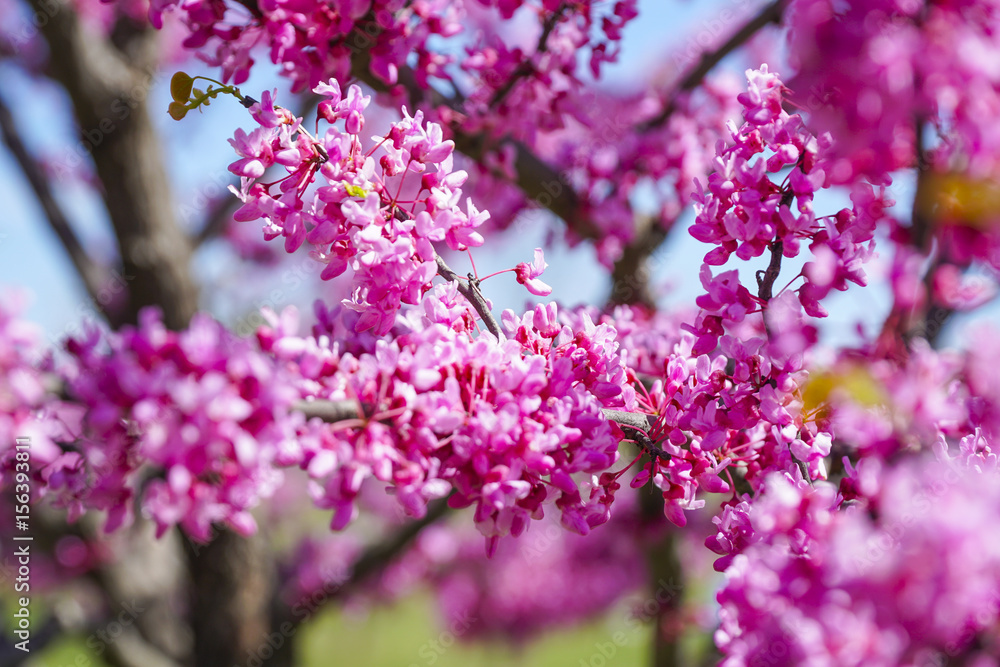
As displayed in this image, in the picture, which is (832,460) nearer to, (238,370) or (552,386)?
(552,386)

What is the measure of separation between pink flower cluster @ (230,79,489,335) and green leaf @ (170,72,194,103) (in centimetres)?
11

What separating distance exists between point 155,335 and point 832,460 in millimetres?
1355

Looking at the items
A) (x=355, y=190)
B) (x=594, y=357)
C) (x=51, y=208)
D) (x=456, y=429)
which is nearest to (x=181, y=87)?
(x=355, y=190)

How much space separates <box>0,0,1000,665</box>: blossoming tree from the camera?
2.33 feet

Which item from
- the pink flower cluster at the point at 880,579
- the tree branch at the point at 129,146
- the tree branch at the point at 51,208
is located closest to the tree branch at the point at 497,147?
the pink flower cluster at the point at 880,579

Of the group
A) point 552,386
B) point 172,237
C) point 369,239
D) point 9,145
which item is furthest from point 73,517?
point 9,145

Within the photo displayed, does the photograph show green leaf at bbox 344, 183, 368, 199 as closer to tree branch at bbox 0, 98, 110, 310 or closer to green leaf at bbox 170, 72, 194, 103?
green leaf at bbox 170, 72, 194, 103

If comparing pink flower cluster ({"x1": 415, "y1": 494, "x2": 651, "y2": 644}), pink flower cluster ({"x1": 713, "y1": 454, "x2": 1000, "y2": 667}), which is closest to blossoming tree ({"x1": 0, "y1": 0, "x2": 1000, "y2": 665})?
pink flower cluster ({"x1": 713, "y1": 454, "x2": 1000, "y2": 667})

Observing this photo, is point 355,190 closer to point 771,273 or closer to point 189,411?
point 189,411

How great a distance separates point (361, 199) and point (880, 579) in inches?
35.3

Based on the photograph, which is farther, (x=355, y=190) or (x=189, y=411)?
(x=355, y=190)

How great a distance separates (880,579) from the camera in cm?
68

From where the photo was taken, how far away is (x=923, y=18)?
722mm

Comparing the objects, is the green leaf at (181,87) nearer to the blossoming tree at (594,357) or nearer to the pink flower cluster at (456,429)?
the blossoming tree at (594,357)
